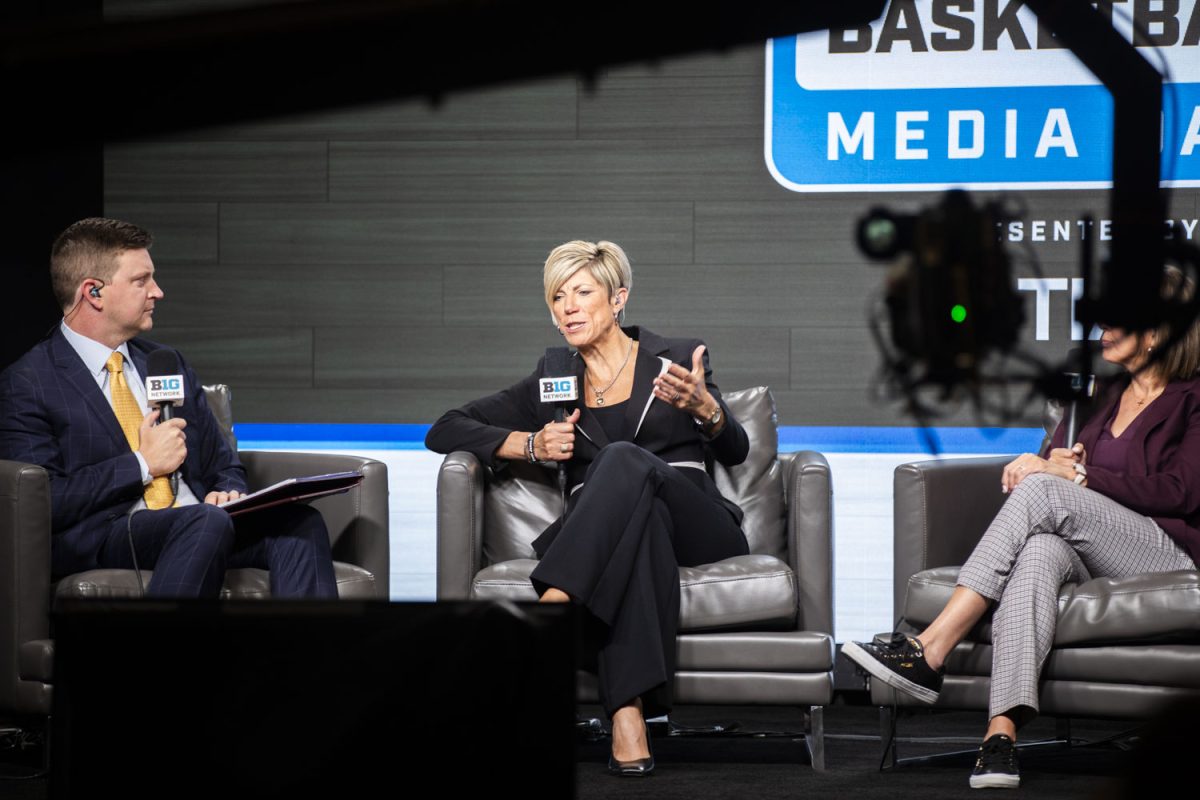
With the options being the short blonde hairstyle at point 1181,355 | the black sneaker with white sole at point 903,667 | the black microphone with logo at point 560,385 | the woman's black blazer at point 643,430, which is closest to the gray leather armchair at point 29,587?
the woman's black blazer at point 643,430

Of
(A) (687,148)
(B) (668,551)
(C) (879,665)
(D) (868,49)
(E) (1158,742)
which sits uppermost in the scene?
(D) (868,49)

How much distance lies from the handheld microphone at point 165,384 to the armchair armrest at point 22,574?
353 mm

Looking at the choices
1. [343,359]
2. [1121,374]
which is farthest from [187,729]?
[343,359]

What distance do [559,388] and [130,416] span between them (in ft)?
3.63

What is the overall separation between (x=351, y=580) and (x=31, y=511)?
2.55 ft

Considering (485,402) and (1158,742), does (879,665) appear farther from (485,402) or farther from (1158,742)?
(1158,742)

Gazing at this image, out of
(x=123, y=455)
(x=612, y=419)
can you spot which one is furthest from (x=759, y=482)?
(x=123, y=455)

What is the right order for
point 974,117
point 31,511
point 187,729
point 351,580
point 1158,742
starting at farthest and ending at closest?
point 974,117 → point 351,580 → point 31,511 → point 187,729 → point 1158,742

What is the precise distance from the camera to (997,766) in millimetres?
3018

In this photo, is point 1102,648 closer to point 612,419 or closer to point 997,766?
point 997,766

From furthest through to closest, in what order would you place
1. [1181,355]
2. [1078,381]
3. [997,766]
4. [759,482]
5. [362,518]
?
[1078,381], [759,482], [362,518], [1181,355], [997,766]

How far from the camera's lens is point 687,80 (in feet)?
15.6

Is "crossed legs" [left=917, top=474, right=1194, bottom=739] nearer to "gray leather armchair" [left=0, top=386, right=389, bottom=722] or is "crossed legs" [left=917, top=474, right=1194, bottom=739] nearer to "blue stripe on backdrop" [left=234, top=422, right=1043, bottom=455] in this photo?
"blue stripe on backdrop" [left=234, top=422, right=1043, bottom=455]

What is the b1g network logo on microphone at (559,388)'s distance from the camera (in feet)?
11.7
